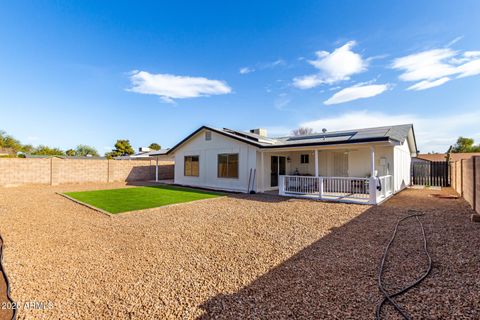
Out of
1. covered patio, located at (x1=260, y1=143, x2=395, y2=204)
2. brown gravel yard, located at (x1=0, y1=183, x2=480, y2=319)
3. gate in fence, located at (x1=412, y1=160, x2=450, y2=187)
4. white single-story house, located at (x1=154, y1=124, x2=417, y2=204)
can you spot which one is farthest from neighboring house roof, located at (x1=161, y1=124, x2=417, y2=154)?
brown gravel yard, located at (x1=0, y1=183, x2=480, y2=319)

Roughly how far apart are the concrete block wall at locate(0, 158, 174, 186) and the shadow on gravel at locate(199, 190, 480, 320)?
19.5m

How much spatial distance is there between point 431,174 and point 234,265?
1841 centimetres

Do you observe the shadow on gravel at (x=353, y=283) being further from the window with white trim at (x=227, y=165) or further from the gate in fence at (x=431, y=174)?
the gate in fence at (x=431, y=174)

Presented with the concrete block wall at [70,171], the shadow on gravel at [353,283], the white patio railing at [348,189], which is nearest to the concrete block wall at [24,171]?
the concrete block wall at [70,171]

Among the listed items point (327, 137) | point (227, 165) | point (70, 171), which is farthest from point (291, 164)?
point (70, 171)

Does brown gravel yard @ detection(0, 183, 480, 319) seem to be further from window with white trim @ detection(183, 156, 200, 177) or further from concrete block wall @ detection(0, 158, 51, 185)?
concrete block wall @ detection(0, 158, 51, 185)

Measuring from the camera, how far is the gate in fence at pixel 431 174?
15.6 metres

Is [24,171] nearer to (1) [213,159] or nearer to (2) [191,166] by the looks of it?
(2) [191,166]

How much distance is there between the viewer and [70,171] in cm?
1758

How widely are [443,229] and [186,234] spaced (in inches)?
251

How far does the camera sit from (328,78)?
1595 centimetres

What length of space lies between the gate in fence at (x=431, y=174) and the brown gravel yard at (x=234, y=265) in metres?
11.0

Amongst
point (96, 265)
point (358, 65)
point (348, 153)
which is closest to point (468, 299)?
point (96, 265)

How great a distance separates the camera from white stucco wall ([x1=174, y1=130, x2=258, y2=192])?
1310 centimetres
